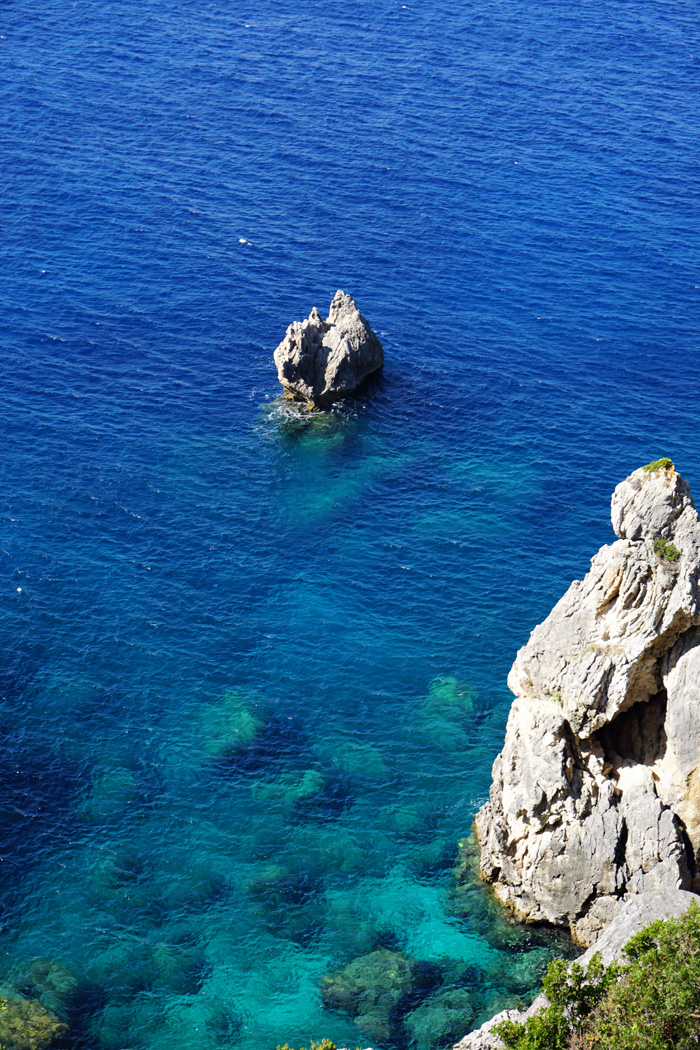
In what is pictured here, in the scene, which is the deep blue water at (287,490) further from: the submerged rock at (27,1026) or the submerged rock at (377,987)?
the submerged rock at (27,1026)

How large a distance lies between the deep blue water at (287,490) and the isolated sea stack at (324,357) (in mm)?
3218

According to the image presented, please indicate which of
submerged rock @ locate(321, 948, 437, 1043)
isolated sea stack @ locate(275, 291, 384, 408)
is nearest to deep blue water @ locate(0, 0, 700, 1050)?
submerged rock @ locate(321, 948, 437, 1043)

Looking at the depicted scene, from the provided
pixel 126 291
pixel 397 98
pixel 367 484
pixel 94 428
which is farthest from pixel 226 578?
pixel 397 98

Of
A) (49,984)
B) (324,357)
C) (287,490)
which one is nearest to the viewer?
(49,984)

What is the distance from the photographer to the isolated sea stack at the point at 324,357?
423ft

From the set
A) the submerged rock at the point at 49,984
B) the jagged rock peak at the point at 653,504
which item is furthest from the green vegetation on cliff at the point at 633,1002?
the submerged rock at the point at 49,984

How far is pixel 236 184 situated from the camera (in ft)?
568

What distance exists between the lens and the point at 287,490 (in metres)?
119

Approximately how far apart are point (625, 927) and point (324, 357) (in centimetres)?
8296

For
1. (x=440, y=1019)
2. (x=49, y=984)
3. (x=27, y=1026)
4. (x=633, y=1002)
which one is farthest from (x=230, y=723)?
(x=633, y=1002)

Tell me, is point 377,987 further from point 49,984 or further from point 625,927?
point 49,984

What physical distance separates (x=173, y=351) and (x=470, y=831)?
77.6m

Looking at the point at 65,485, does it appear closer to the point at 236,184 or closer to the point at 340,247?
the point at 340,247

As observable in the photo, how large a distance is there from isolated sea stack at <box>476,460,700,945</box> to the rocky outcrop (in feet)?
9.11
